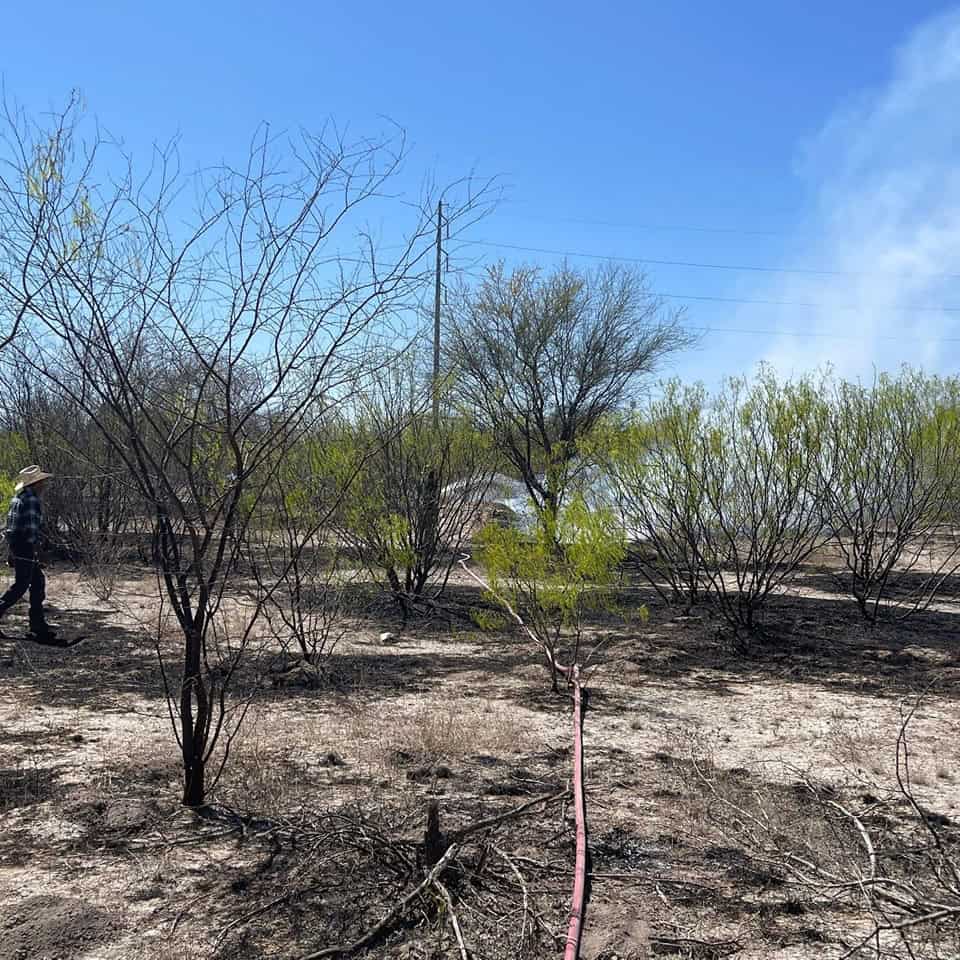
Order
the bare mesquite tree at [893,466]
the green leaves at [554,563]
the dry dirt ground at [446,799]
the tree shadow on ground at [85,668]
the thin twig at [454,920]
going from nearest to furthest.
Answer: the thin twig at [454,920] < the dry dirt ground at [446,799] < the tree shadow on ground at [85,668] < the green leaves at [554,563] < the bare mesquite tree at [893,466]

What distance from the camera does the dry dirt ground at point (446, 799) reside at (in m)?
3.04

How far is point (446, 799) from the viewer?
14.2ft

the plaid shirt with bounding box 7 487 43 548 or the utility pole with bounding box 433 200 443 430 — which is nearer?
the utility pole with bounding box 433 200 443 430

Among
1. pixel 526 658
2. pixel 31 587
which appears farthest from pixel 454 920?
pixel 31 587

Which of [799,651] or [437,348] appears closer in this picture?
[799,651]

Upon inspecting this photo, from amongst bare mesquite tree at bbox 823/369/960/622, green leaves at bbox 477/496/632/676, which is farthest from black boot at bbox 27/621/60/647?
bare mesquite tree at bbox 823/369/960/622

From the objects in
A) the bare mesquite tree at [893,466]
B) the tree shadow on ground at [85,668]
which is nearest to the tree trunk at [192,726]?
the tree shadow on ground at [85,668]

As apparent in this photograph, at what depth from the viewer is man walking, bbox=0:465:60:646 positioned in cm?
808

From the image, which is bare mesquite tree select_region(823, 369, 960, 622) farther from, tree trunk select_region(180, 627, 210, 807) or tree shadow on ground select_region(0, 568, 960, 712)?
tree trunk select_region(180, 627, 210, 807)

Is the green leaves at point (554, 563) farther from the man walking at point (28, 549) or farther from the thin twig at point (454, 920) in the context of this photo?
the thin twig at point (454, 920)

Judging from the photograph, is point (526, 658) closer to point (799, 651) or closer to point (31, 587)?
point (799, 651)

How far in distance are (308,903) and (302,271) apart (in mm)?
2498

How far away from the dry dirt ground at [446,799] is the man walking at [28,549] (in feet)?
0.83

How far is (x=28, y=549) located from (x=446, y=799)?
550cm
